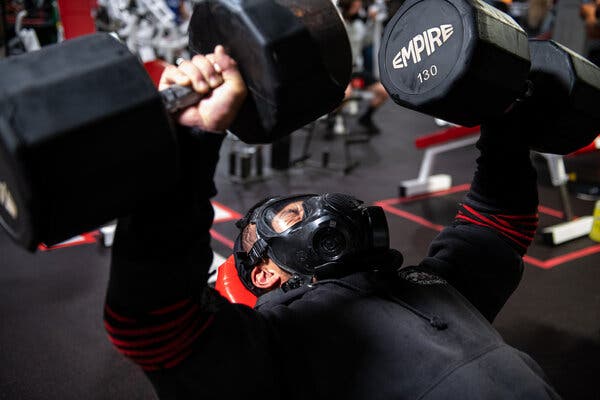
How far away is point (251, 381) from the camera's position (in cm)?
93

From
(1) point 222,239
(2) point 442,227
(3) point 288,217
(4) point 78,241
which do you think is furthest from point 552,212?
(3) point 288,217

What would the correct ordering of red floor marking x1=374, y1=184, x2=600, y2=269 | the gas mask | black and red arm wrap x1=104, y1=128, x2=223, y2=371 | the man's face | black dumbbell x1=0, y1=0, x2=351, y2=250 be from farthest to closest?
red floor marking x1=374, y1=184, x2=600, y2=269 → the man's face → the gas mask → black and red arm wrap x1=104, y1=128, x2=223, y2=371 → black dumbbell x1=0, y1=0, x2=351, y2=250

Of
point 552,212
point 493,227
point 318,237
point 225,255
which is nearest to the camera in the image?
point 318,237

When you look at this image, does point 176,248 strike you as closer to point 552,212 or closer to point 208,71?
point 208,71

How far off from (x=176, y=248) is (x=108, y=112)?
240 mm

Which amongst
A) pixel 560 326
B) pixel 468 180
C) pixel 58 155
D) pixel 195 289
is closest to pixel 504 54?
pixel 195 289

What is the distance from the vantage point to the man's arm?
0.88 metres

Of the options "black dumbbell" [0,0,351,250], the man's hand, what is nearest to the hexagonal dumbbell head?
"black dumbbell" [0,0,351,250]

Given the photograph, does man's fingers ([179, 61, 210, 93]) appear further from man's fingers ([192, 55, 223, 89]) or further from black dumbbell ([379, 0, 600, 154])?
black dumbbell ([379, 0, 600, 154])

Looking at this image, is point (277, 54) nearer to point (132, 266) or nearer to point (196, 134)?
point (196, 134)

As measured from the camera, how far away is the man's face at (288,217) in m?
1.43

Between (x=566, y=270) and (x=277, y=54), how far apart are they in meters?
3.28

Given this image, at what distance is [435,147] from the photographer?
16.3 ft

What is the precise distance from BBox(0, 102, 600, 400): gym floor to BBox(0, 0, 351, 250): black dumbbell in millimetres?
117
